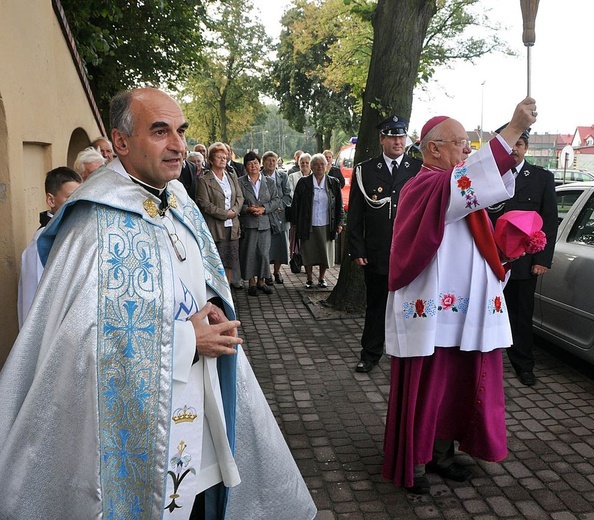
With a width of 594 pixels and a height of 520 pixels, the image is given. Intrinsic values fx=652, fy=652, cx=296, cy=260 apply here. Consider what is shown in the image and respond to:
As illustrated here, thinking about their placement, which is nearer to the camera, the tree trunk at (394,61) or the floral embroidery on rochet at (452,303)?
the floral embroidery on rochet at (452,303)

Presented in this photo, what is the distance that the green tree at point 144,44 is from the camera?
13484 mm

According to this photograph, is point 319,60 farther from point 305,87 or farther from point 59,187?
point 59,187

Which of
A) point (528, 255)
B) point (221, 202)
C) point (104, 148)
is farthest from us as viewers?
point (221, 202)

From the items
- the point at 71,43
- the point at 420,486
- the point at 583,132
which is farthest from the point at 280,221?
the point at 583,132

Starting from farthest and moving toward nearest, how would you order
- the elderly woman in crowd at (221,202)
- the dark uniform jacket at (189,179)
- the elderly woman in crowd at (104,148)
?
the dark uniform jacket at (189,179), the elderly woman in crowd at (221,202), the elderly woman in crowd at (104,148)

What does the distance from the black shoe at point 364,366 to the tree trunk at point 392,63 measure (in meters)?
2.92

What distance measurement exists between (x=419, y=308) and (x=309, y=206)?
5952 millimetres

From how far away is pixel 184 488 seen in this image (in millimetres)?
2535

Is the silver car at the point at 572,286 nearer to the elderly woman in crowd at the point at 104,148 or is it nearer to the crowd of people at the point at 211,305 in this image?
the crowd of people at the point at 211,305

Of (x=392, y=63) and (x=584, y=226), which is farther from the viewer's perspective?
(x=392, y=63)

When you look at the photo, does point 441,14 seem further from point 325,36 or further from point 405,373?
point 405,373

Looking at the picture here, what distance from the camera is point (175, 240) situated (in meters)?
2.53

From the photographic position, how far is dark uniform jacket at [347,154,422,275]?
584 centimetres

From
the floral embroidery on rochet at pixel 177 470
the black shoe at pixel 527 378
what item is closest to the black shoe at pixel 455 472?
the black shoe at pixel 527 378
